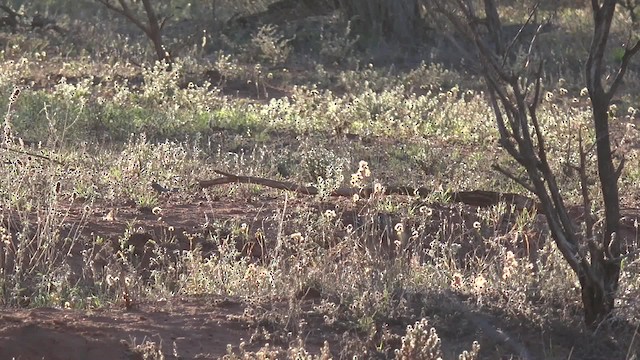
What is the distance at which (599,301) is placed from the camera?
4285 millimetres

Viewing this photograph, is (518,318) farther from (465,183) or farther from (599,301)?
(465,183)

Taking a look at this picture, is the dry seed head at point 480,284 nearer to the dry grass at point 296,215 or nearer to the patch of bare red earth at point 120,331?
the dry grass at point 296,215

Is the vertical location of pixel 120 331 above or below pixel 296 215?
below

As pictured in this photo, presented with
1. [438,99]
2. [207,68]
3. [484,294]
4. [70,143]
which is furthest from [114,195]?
[207,68]

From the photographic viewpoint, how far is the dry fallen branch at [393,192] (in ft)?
22.0

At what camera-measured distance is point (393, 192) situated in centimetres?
699

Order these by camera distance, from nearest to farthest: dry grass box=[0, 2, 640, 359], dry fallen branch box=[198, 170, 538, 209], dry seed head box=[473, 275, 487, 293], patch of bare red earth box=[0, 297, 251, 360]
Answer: patch of bare red earth box=[0, 297, 251, 360]
dry grass box=[0, 2, 640, 359]
dry seed head box=[473, 275, 487, 293]
dry fallen branch box=[198, 170, 538, 209]

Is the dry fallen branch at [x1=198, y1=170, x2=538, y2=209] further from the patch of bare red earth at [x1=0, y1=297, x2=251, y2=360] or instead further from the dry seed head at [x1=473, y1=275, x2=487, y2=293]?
the patch of bare red earth at [x1=0, y1=297, x2=251, y2=360]

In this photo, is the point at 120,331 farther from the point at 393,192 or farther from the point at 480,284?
the point at 393,192

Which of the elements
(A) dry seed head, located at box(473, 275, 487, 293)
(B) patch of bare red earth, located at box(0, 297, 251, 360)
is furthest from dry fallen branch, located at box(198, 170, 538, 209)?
(B) patch of bare red earth, located at box(0, 297, 251, 360)

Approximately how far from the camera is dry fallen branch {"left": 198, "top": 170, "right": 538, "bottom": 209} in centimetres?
671

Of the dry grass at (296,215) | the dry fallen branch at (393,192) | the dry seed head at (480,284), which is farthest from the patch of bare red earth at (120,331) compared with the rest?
the dry fallen branch at (393,192)

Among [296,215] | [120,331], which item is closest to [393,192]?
[296,215]

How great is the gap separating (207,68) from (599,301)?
957 cm
